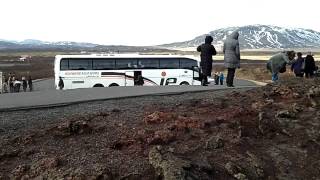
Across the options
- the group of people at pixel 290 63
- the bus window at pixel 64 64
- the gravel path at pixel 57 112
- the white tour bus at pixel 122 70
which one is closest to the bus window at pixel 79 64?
the white tour bus at pixel 122 70

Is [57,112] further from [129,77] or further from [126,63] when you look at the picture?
[126,63]

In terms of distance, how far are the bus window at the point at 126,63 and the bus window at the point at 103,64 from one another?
31cm

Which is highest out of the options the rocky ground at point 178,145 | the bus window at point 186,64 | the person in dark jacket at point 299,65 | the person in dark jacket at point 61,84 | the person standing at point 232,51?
the person standing at point 232,51

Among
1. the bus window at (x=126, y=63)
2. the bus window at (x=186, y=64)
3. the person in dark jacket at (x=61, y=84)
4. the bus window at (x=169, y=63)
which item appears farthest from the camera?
the bus window at (x=186, y=64)

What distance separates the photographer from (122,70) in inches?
1350

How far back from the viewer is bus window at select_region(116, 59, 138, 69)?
34312mm

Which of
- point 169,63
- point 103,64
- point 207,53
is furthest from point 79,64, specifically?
point 207,53

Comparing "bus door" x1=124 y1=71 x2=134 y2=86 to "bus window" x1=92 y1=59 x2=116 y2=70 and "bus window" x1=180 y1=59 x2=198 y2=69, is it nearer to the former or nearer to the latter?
"bus window" x1=92 y1=59 x2=116 y2=70

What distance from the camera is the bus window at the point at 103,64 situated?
1336 inches

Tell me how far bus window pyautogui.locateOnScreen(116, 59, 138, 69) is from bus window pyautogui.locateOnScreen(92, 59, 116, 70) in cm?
31

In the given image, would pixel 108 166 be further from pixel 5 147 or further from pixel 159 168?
pixel 5 147

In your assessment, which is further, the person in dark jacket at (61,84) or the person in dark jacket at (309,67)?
the person in dark jacket at (61,84)

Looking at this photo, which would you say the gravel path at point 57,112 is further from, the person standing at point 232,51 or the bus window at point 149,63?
the bus window at point 149,63

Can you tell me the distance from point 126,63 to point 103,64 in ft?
5.66
